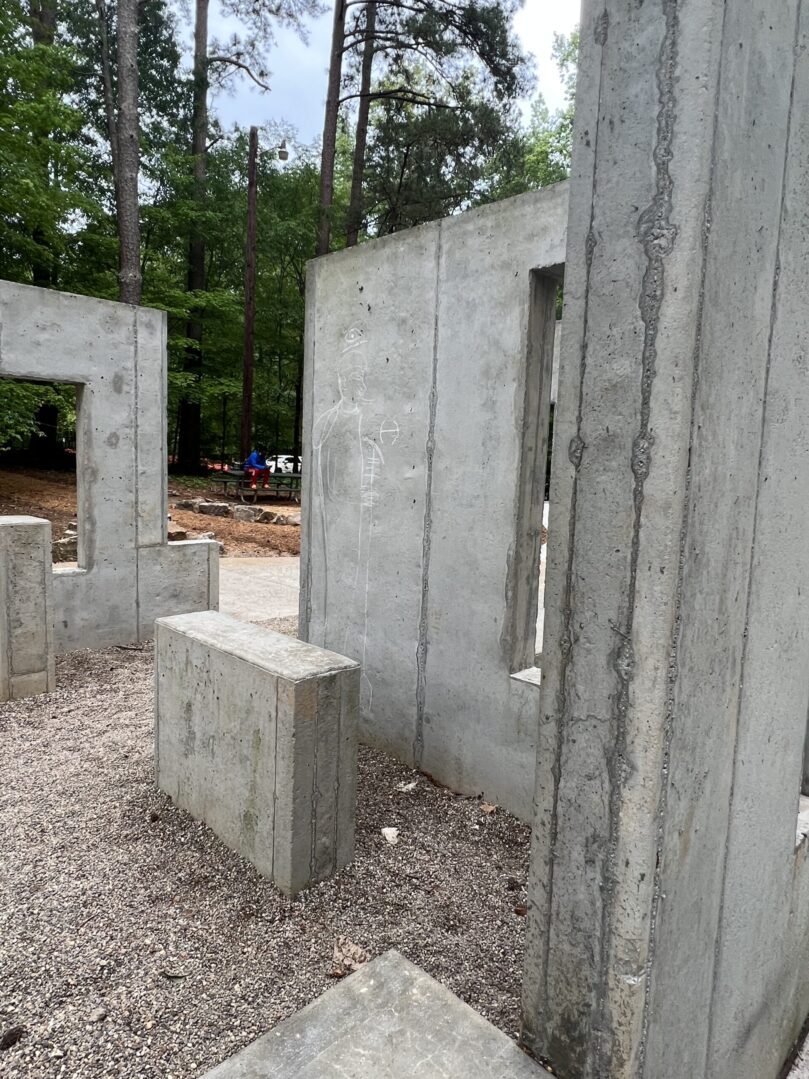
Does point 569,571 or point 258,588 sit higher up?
point 569,571

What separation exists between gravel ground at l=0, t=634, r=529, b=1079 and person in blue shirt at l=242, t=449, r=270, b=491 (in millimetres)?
12820

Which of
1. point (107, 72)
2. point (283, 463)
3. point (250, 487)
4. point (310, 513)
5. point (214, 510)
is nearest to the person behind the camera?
point (310, 513)

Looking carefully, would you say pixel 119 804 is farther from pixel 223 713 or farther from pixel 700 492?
pixel 700 492

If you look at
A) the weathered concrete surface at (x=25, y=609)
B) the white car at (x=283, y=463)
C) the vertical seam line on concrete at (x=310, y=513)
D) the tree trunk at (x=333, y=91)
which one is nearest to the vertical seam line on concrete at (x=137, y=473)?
the weathered concrete surface at (x=25, y=609)

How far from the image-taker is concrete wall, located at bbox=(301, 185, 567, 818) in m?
3.26

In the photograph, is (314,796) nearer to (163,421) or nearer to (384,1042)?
(384,1042)

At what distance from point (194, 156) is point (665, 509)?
61.4 feet

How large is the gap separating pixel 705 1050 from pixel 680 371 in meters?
1.56

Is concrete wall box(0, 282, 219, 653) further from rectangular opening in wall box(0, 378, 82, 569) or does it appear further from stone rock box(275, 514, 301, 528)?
stone rock box(275, 514, 301, 528)

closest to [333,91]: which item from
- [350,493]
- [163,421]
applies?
[163,421]

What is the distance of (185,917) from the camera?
8.29ft

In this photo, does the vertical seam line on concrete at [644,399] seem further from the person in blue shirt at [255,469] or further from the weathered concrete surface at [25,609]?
the person in blue shirt at [255,469]

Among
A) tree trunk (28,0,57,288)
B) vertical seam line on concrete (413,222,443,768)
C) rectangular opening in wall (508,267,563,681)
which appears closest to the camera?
rectangular opening in wall (508,267,563,681)

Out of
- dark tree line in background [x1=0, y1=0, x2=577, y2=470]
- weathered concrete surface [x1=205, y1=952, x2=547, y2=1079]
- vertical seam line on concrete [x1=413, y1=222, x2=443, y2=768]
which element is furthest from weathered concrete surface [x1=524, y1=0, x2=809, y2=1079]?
dark tree line in background [x1=0, y1=0, x2=577, y2=470]
